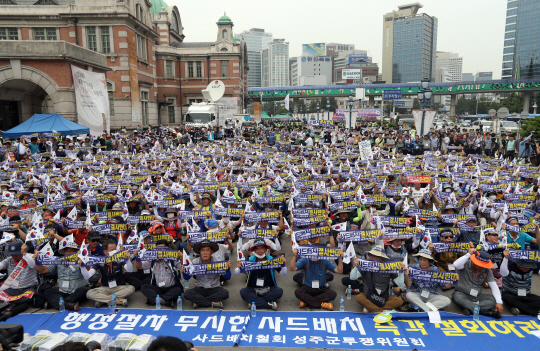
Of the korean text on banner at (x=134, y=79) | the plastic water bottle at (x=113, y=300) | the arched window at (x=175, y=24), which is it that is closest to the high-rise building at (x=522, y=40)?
the arched window at (x=175, y=24)

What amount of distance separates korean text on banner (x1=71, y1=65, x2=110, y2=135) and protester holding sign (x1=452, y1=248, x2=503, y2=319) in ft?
84.5

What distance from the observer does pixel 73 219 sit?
952 centimetres

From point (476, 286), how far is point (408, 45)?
193 meters

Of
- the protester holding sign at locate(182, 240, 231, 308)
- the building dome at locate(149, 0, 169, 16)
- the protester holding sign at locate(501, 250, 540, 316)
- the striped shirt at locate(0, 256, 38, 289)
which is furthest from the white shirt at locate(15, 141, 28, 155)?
the building dome at locate(149, 0, 169, 16)

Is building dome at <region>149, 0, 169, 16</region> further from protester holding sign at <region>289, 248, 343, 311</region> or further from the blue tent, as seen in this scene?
protester holding sign at <region>289, 248, 343, 311</region>

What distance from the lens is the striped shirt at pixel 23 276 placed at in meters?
7.52

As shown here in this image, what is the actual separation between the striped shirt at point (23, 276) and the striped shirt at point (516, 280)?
30.1 ft

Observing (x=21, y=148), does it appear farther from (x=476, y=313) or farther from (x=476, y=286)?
(x=476, y=313)

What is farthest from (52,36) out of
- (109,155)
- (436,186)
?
(436,186)

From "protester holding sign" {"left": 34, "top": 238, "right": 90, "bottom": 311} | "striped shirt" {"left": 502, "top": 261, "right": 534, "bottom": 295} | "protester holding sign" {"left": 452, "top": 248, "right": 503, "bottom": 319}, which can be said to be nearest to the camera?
"protester holding sign" {"left": 452, "top": 248, "right": 503, "bottom": 319}

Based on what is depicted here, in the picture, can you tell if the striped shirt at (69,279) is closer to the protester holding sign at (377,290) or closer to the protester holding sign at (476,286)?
the protester holding sign at (377,290)

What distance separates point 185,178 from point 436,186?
843 cm

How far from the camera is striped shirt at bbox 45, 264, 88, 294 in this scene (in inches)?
296

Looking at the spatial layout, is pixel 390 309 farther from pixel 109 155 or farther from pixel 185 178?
pixel 109 155
